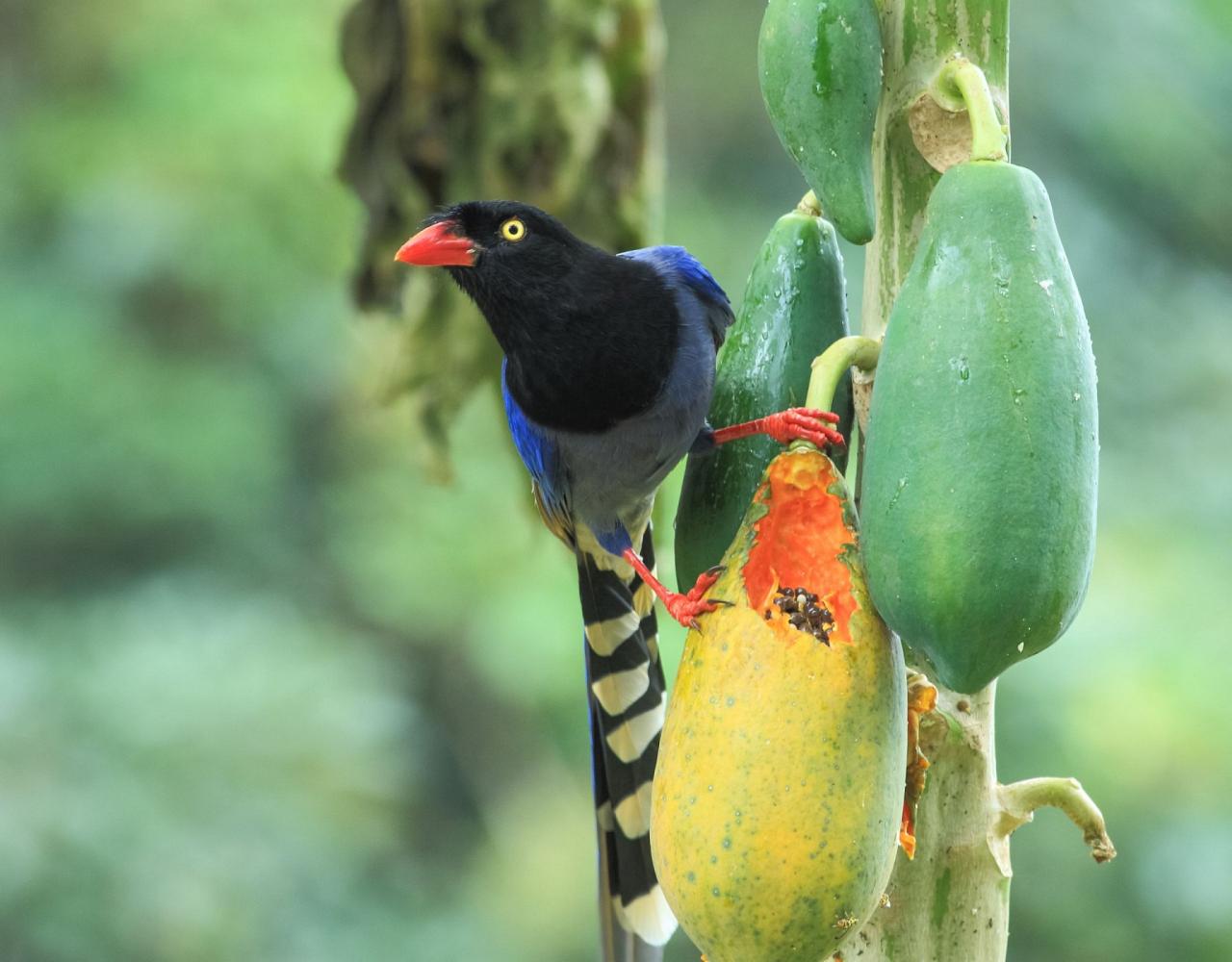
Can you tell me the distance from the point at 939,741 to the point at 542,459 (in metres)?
1.14

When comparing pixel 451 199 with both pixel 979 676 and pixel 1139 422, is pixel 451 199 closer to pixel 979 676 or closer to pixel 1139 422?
pixel 979 676

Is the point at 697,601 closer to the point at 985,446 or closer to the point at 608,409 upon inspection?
the point at 985,446

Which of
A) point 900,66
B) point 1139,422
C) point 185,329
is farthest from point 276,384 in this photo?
point 900,66

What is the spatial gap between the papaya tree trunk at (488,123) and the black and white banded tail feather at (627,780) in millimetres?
607

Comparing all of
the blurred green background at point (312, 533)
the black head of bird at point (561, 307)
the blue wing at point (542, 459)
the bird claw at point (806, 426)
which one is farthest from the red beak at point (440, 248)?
the blurred green background at point (312, 533)

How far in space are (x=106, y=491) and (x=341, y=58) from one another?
330 cm

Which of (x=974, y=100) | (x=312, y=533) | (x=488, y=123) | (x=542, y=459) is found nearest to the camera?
(x=974, y=100)

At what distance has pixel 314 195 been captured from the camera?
535 centimetres

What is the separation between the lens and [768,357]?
5.29 feet

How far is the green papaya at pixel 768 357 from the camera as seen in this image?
159 cm

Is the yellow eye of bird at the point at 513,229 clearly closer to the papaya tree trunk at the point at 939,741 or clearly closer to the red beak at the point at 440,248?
the red beak at the point at 440,248

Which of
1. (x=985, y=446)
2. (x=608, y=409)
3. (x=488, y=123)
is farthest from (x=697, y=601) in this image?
(x=488, y=123)

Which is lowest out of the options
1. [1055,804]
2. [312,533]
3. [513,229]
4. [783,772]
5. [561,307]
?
[312,533]

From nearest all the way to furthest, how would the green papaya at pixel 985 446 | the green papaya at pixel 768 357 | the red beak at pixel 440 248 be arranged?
the green papaya at pixel 985 446 < the green papaya at pixel 768 357 < the red beak at pixel 440 248
